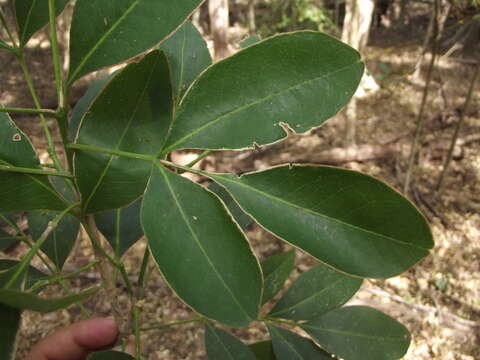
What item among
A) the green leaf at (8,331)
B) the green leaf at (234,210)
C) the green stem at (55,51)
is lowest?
the green leaf at (234,210)

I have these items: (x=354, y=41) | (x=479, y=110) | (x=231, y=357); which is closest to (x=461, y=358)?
(x=231, y=357)

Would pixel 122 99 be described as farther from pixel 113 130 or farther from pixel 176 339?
pixel 176 339

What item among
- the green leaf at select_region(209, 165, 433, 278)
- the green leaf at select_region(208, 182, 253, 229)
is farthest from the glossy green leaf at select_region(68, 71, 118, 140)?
the green leaf at select_region(209, 165, 433, 278)

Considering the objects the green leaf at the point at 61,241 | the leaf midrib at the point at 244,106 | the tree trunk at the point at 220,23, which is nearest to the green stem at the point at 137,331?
the green leaf at the point at 61,241

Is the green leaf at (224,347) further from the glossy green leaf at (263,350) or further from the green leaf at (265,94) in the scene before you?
the green leaf at (265,94)

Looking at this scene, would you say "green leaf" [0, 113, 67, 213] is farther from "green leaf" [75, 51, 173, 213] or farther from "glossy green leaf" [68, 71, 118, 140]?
"glossy green leaf" [68, 71, 118, 140]

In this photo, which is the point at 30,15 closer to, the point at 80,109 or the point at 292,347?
the point at 80,109
